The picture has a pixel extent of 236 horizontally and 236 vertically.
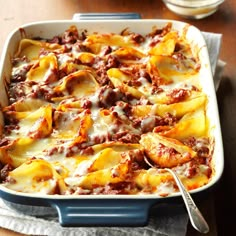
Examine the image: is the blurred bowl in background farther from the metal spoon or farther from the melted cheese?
the metal spoon

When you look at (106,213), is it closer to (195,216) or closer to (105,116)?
(195,216)

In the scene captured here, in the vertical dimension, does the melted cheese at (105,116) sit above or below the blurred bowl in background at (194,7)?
above

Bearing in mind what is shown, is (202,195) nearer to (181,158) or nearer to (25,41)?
(181,158)

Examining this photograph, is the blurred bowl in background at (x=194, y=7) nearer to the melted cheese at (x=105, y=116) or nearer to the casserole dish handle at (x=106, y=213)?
the melted cheese at (x=105, y=116)

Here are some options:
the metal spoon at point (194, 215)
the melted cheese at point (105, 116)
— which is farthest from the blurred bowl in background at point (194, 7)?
the metal spoon at point (194, 215)

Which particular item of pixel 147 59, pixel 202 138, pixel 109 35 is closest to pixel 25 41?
pixel 109 35

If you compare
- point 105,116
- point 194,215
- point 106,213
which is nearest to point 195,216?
point 194,215

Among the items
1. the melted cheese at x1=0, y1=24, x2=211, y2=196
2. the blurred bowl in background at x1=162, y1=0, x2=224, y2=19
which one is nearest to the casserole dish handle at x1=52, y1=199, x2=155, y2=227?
the melted cheese at x1=0, y1=24, x2=211, y2=196
